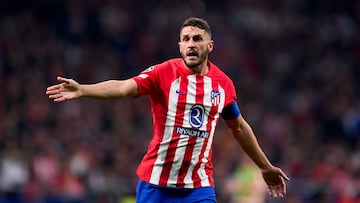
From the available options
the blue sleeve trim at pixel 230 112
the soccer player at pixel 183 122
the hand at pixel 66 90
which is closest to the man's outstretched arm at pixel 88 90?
the hand at pixel 66 90

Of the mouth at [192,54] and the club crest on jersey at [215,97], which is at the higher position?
the mouth at [192,54]

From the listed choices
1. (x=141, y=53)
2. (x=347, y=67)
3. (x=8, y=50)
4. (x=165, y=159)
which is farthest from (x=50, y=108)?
(x=165, y=159)


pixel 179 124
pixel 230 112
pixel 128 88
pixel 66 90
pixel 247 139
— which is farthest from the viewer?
pixel 247 139

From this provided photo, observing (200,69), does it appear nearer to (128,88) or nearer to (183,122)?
(183,122)

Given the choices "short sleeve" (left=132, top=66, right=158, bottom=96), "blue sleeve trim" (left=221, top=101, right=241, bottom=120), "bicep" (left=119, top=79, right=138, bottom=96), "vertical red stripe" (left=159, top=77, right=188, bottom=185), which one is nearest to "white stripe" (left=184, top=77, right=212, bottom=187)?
"vertical red stripe" (left=159, top=77, right=188, bottom=185)

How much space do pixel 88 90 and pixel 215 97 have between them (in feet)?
3.65

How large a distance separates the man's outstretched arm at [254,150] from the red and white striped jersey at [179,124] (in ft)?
1.32

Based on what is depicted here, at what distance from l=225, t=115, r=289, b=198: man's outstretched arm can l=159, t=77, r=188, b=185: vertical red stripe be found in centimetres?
59

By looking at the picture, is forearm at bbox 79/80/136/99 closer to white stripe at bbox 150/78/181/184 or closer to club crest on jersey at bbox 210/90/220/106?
white stripe at bbox 150/78/181/184

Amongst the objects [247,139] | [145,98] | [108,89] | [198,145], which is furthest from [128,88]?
[145,98]

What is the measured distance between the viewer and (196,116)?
7527 mm

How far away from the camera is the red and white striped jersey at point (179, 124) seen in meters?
7.47

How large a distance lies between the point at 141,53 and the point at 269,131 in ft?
9.06

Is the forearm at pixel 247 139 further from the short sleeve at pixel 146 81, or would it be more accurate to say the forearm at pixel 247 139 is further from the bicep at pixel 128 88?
the bicep at pixel 128 88
